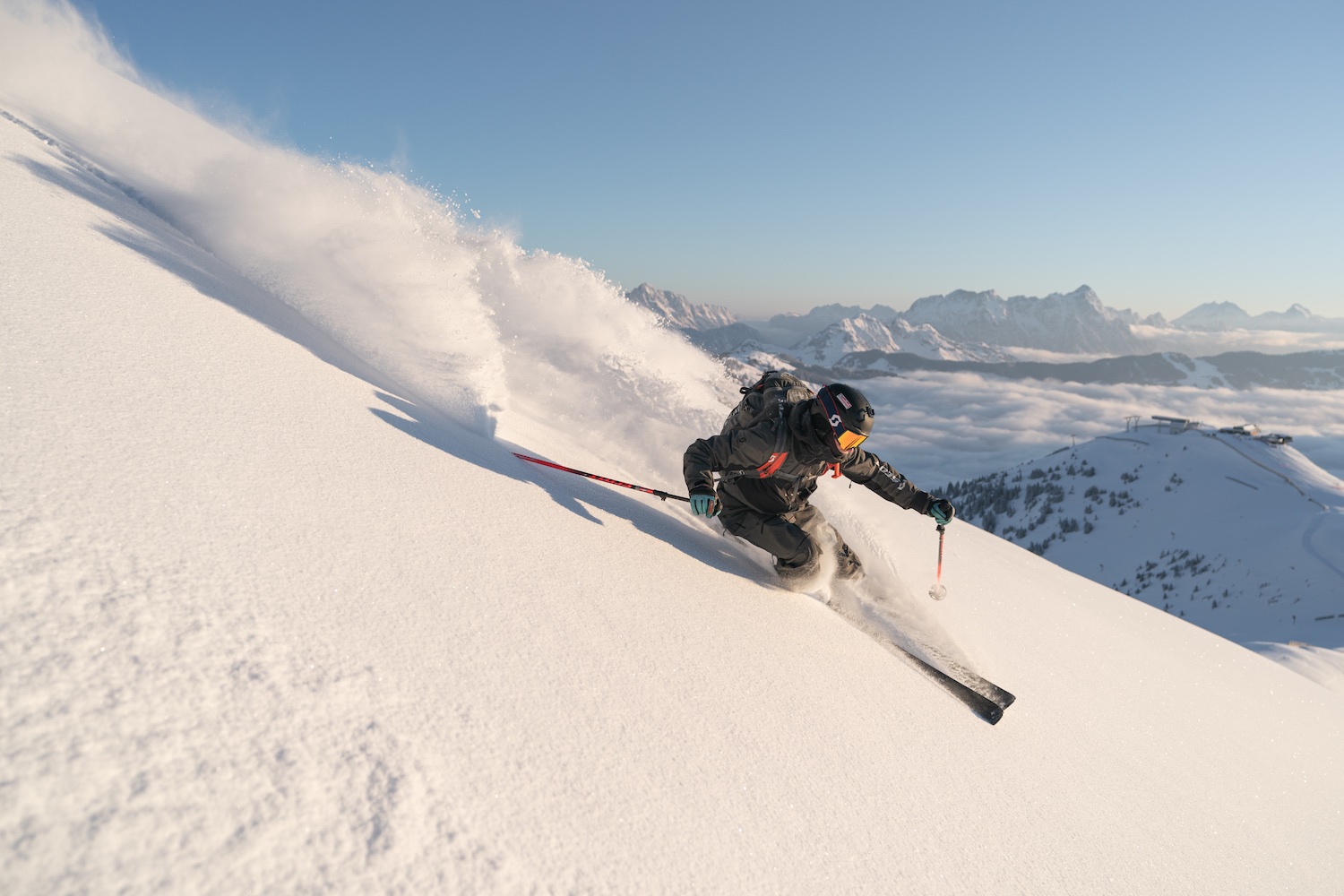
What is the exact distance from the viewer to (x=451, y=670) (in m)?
2.63

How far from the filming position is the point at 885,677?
14.4 ft

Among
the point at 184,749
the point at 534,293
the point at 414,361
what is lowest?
the point at 184,749

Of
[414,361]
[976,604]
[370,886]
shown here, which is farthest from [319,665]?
[976,604]

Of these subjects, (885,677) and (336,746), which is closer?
(336,746)

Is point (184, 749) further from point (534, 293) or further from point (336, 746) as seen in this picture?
point (534, 293)

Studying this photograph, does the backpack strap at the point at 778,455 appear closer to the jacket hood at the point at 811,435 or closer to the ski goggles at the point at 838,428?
the jacket hood at the point at 811,435

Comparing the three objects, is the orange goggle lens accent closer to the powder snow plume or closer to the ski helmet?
the ski helmet

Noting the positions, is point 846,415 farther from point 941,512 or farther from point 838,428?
point 941,512

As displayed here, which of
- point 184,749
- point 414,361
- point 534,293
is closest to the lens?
point 184,749

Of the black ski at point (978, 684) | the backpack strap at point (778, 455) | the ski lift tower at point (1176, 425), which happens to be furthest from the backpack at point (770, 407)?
the ski lift tower at point (1176, 425)

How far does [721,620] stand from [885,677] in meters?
1.28

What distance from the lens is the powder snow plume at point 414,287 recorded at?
304 inches

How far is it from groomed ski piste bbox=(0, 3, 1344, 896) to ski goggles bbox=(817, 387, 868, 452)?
142 cm

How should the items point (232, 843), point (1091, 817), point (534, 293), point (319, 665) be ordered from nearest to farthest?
1. point (232, 843)
2. point (319, 665)
3. point (1091, 817)
4. point (534, 293)
